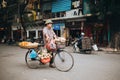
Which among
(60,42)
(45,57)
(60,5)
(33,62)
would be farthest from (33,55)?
(60,5)

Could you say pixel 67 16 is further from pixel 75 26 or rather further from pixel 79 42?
pixel 79 42

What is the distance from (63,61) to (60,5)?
27.5m

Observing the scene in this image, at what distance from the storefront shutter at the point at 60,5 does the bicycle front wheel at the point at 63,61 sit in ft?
84.0

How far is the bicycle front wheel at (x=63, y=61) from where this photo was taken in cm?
987

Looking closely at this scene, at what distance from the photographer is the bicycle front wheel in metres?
9.87

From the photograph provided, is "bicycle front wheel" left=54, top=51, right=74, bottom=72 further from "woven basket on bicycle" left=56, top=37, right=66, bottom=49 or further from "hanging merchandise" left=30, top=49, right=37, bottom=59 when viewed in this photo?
"hanging merchandise" left=30, top=49, right=37, bottom=59

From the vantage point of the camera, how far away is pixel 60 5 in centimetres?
3694

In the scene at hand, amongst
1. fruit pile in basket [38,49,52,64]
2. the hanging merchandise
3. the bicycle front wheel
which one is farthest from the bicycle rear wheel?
the bicycle front wheel

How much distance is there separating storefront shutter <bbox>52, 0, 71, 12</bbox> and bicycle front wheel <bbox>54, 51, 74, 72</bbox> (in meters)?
25.6

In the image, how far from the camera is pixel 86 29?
32062 mm

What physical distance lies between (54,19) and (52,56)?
89.5 feet

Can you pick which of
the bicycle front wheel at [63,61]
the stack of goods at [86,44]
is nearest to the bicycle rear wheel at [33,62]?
the bicycle front wheel at [63,61]

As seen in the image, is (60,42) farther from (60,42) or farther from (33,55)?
(33,55)

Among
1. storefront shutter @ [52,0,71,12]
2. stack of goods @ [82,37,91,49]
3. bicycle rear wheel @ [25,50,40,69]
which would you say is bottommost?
bicycle rear wheel @ [25,50,40,69]
